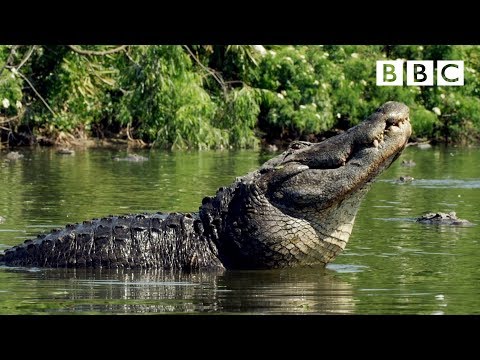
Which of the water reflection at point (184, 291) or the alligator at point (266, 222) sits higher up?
the alligator at point (266, 222)

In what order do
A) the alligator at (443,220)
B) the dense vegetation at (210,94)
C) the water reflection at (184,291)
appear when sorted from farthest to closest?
the dense vegetation at (210,94) → the alligator at (443,220) → the water reflection at (184,291)

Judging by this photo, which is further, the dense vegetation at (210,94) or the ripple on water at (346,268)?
the dense vegetation at (210,94)

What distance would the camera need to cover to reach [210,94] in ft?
105

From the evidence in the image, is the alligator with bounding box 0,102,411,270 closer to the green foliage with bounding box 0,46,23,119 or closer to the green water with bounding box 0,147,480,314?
the green water with bounding box 0,147,480,314

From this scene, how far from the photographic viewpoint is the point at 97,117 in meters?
32.6

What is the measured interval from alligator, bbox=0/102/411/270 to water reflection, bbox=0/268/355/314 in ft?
0.46

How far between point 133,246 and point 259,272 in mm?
1086

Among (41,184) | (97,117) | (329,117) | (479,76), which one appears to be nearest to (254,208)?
(41,184)

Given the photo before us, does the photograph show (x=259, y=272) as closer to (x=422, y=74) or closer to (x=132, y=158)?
(x=132, y=158)

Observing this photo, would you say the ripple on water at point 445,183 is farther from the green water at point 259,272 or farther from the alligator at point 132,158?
the alligator at point 132,158

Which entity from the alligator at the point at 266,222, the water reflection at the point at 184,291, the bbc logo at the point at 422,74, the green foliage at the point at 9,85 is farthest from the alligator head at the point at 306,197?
the bbc logo at the point at 422,74

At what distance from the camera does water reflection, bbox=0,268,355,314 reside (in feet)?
26.4

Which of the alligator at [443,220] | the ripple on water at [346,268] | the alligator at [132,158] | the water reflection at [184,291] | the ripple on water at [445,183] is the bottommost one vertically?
the water reflection at [184,291]

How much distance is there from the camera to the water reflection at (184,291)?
8039 mm
